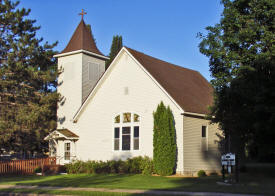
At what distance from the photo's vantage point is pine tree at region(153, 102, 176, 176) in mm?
23250

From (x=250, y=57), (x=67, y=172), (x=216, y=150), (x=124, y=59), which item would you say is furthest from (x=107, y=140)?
(x=250, y=57)

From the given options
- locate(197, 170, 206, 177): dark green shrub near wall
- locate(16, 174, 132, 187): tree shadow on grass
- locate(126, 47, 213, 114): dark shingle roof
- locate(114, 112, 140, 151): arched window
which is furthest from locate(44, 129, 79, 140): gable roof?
locate(197, 170, 206, 177): dark green shrub near wall

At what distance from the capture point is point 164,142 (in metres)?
23.5

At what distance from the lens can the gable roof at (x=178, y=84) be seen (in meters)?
25.3

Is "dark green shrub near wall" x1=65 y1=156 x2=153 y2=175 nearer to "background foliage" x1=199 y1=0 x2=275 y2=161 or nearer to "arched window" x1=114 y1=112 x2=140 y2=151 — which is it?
"arched window" x1=114 y1=112 x2=140 y2=151

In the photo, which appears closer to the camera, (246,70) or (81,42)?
(246,70)

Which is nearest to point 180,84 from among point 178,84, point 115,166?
point 178,84

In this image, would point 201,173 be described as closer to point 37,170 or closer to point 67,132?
point 67,132

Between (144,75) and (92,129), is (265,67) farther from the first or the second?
(92,129)

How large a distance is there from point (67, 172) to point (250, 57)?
15045 mm

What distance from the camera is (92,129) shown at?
2819 centimetres

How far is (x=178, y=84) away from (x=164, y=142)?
562cm

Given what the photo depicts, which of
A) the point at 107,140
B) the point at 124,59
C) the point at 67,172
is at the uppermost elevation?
the point at 124,59

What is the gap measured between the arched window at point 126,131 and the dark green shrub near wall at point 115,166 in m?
1.18
